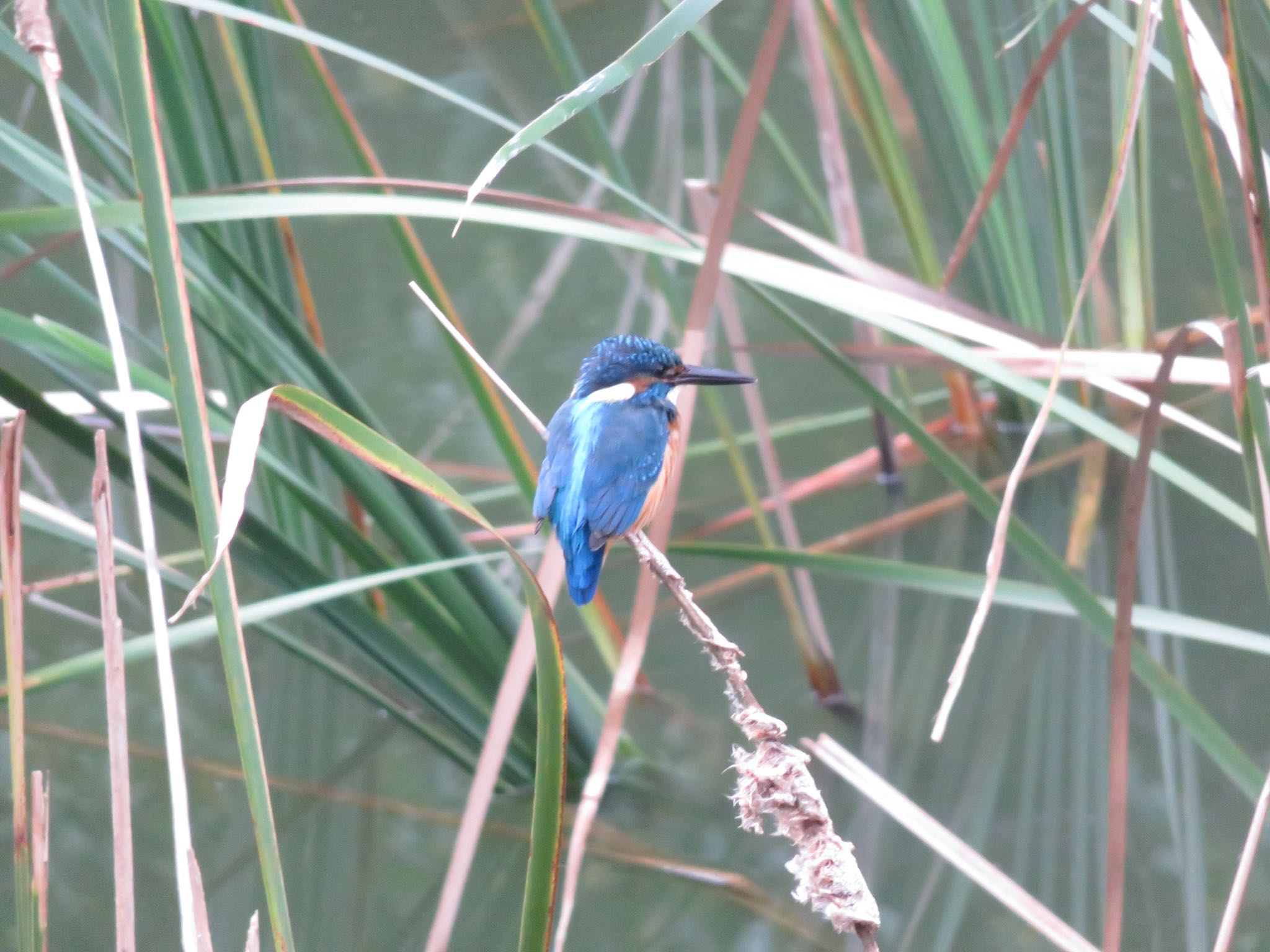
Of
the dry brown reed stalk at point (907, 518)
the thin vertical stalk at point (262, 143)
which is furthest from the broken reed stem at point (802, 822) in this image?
the dry brown reed stalk at point (907, 518)

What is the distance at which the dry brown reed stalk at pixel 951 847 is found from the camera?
3.92 feet

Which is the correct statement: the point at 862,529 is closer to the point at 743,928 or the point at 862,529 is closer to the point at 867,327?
the point at 867,327

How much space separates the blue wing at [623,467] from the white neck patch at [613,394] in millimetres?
23

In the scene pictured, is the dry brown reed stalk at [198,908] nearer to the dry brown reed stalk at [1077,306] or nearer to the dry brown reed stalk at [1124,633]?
the dry brown reed stalk at [1077,306]

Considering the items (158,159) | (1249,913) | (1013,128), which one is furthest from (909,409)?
(158,159)

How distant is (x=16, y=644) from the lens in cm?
98

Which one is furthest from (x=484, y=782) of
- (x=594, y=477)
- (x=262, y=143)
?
(x=262, y=143)

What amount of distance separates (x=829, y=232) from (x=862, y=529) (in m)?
0.74

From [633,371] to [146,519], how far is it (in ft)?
Result: 3.71

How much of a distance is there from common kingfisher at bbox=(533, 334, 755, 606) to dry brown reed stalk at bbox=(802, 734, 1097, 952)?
1.59 ft

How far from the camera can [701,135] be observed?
3885 millimetres

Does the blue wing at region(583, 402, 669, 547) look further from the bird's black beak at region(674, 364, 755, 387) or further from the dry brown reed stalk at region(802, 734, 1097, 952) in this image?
the dry brown reed stalk at region(802, 734, 1097, 952)

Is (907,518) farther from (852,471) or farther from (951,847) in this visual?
(951,847)

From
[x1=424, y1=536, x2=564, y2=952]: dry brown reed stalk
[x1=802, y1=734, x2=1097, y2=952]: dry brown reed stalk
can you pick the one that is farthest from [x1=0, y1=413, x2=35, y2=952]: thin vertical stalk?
[x1=802, y1=734, x2=1097, y2=952]: dry brown reed stalk
